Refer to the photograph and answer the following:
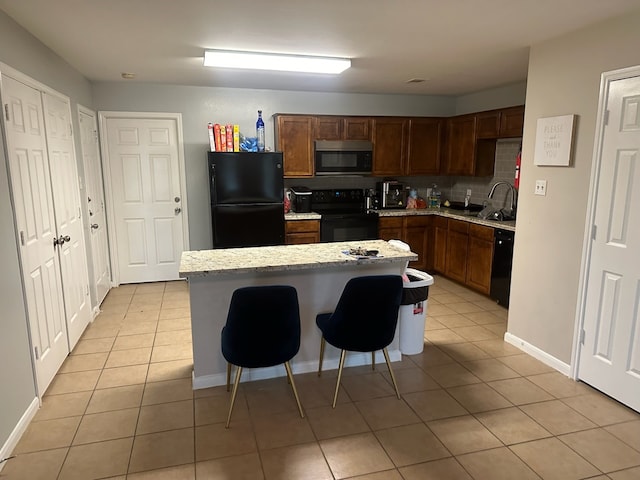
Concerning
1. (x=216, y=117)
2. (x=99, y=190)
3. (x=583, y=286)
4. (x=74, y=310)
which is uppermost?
(x=216, y=117)

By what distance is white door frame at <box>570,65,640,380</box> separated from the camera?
2.53 meters

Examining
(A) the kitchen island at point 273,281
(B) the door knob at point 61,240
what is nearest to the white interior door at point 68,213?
(B) the door knob at point 61,240

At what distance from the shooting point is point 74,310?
3469 millimetres

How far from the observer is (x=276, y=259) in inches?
109

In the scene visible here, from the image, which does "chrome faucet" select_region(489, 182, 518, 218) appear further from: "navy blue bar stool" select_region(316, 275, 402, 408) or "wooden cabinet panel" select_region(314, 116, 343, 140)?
"navy blue bar stool" select_region(316, 275, 402, 408)

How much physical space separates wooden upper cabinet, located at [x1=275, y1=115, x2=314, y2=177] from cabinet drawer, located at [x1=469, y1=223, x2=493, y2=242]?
1.99 m

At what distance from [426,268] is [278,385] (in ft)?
10.7

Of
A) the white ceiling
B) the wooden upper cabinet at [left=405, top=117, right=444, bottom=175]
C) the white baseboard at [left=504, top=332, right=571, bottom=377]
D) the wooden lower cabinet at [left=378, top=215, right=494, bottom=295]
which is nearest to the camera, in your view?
the white ceiling

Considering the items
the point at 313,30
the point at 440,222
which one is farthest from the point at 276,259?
the point at 440,222

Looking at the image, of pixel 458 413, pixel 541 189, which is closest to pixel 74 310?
pixel 458 413

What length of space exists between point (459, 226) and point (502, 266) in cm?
83

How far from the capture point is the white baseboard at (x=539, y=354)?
302 centimetres

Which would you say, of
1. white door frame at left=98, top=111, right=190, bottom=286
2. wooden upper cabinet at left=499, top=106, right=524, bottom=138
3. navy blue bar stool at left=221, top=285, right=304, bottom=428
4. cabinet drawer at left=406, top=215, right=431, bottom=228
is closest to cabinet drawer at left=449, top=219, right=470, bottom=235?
cabinet drawer at left=406, top=215, right=431, bottom=228

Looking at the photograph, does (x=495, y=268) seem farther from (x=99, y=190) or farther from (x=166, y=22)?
(x=99, y=190)
